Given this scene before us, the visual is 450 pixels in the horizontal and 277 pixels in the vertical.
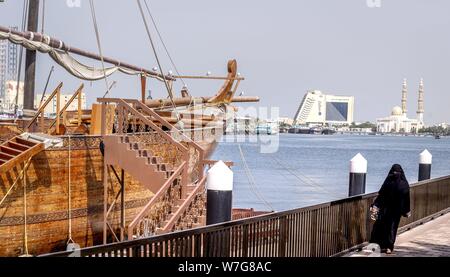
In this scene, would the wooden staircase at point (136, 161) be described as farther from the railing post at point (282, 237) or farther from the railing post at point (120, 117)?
the railing post at point (282, 237)

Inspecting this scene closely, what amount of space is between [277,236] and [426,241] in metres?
4.20

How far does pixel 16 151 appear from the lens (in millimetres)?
13766

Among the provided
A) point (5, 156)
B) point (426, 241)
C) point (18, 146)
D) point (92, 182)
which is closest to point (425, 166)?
point (426, 241)

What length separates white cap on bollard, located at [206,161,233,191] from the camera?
8.91m

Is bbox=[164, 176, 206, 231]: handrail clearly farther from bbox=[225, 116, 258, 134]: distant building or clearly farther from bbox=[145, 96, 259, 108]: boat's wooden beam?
bbox=[225, 116, 258, 134]: distant building

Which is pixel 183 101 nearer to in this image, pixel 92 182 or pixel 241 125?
pixel 92 182

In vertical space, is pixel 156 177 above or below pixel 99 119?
below

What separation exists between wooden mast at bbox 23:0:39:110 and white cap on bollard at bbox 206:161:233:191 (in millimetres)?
10554

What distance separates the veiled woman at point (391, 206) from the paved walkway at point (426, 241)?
0.29 m

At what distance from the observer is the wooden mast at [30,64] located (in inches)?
723
